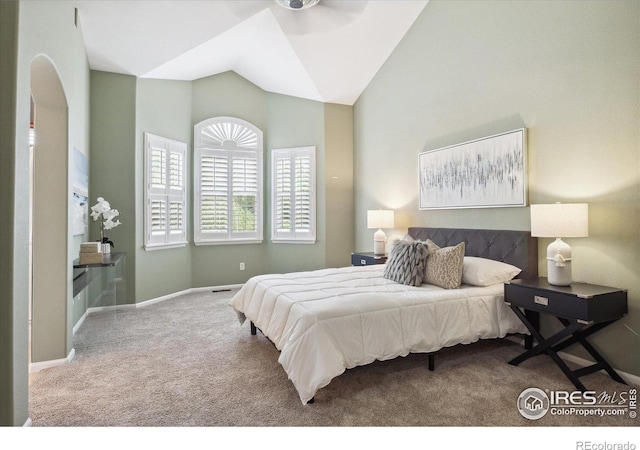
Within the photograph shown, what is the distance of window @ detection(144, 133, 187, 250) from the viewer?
4.87 meters

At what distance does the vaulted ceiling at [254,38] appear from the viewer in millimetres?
3744

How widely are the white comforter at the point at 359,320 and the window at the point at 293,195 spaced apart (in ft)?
8.51

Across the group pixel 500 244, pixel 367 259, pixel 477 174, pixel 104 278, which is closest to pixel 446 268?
pixel 500 244

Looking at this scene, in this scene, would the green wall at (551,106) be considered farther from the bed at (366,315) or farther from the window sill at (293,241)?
the window sill at (293,241)

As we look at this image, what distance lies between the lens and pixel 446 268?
9.96ft

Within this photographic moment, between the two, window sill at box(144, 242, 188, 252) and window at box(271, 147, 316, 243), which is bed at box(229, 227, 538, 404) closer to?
window sill at box(144, 242, 188, 252)

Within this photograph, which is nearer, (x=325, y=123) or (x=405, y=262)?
(x=405, y=262)

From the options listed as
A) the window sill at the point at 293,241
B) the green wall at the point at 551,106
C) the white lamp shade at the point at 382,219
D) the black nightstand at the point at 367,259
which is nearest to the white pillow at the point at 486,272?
the green wall at the point at 551,106

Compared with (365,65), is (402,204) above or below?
below

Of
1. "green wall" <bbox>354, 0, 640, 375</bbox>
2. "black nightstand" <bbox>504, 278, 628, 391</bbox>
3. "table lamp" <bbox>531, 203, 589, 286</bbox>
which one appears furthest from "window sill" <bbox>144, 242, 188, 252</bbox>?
"table lamp" <bbox>531, 203, 589, 286</bbox>

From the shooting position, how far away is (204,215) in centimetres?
576

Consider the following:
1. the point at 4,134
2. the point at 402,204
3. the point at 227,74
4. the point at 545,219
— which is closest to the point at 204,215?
the point at 227,74

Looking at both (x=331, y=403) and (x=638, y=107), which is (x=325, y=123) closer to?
(x=638, y=107)
